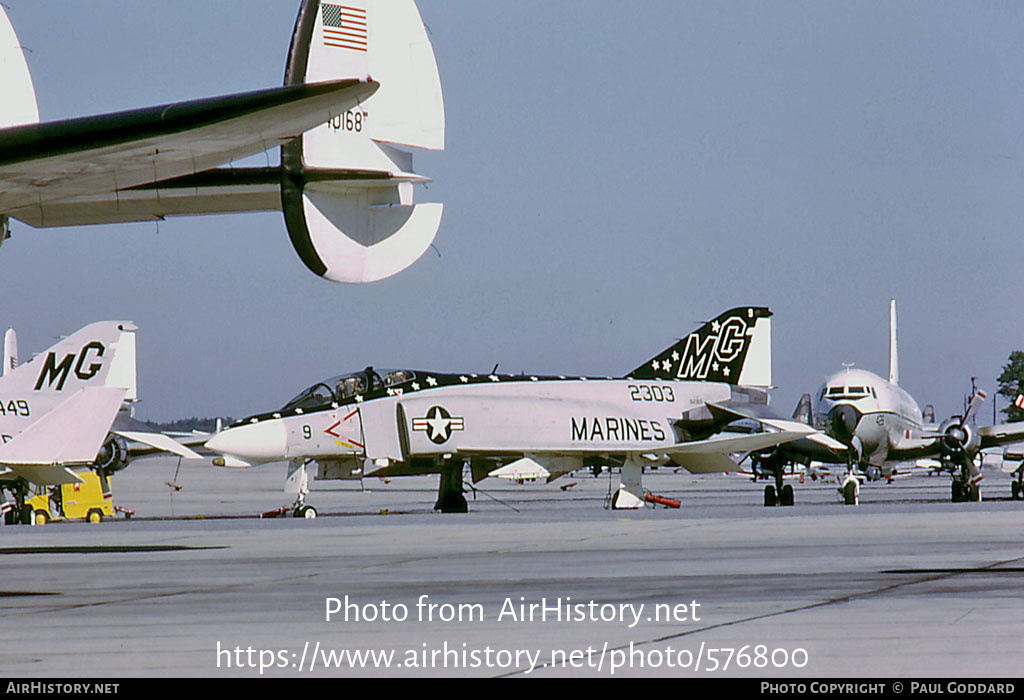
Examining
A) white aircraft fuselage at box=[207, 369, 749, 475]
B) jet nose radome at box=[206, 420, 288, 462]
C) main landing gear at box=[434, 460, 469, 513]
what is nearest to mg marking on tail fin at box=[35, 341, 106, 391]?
jet nose radome at box=[206, 420, 288, 462]

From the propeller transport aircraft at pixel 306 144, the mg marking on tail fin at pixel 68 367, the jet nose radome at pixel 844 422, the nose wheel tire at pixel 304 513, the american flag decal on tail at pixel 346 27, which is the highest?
the american flag decal on tail at pixel 346 27

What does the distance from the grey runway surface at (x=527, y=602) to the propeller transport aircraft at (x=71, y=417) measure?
6.88 meters

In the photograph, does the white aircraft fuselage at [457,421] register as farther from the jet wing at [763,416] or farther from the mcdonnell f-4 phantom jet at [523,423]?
the jet wing at [763,416]

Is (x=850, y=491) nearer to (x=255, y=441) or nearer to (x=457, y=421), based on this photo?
(x=457, y=421)

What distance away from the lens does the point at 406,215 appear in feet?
30.3

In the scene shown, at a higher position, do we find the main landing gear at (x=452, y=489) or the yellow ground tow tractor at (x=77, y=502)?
the main landing gear at (x=452, y=489)

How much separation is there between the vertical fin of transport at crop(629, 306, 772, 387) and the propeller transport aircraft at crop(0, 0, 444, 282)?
26.8 meters

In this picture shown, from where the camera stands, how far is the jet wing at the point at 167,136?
26.3 feet

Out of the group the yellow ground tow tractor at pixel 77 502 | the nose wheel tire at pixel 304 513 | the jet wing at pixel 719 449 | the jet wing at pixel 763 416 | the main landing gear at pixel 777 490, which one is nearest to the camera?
the nose wheel tire at pixel 304 513

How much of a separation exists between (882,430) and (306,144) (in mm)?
34357

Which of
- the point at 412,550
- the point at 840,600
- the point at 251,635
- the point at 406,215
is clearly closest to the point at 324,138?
the point at 406,215

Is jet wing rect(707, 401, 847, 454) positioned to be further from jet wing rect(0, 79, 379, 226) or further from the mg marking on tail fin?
jet wing rect(0, 79, 379, 226)

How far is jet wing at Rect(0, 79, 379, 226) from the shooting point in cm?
801

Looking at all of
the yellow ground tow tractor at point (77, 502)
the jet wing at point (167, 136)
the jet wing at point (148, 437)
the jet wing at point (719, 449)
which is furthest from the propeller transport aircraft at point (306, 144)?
the yellow ground tow tractor at point (77, 502)
